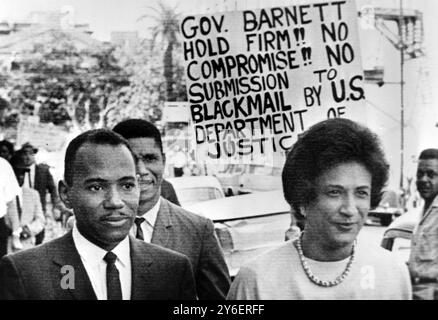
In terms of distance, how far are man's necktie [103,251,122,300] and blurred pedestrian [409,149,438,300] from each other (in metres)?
1.23

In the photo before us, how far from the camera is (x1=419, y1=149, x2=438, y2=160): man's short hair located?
8.55 ft

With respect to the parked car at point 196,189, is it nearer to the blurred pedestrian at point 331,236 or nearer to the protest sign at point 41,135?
the blurred pedestrian at point 331,236

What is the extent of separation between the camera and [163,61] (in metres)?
2.60

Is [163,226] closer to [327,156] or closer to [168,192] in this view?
[168,192]

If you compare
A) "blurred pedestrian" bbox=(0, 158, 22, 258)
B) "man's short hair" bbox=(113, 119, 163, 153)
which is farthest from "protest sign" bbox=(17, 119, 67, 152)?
"man's short hair" bbox=(113, 119, 163, 153)

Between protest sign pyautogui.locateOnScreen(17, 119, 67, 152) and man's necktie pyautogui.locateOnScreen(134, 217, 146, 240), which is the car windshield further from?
protest sign pyautogui.locateOnScreen(17, 119, 67, 152)

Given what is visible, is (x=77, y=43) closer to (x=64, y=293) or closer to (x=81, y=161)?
(x=81, y=161)

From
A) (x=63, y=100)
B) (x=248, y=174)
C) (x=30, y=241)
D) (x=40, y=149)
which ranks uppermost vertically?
(x=63, y=100)

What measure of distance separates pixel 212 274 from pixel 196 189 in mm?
366

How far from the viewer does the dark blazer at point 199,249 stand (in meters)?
2.57

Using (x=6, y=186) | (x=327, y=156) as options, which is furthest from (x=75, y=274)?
(x=327, y=156)

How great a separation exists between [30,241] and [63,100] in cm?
61

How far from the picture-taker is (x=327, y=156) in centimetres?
246

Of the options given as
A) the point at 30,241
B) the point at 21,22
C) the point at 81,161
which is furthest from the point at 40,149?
the point at 21,22
